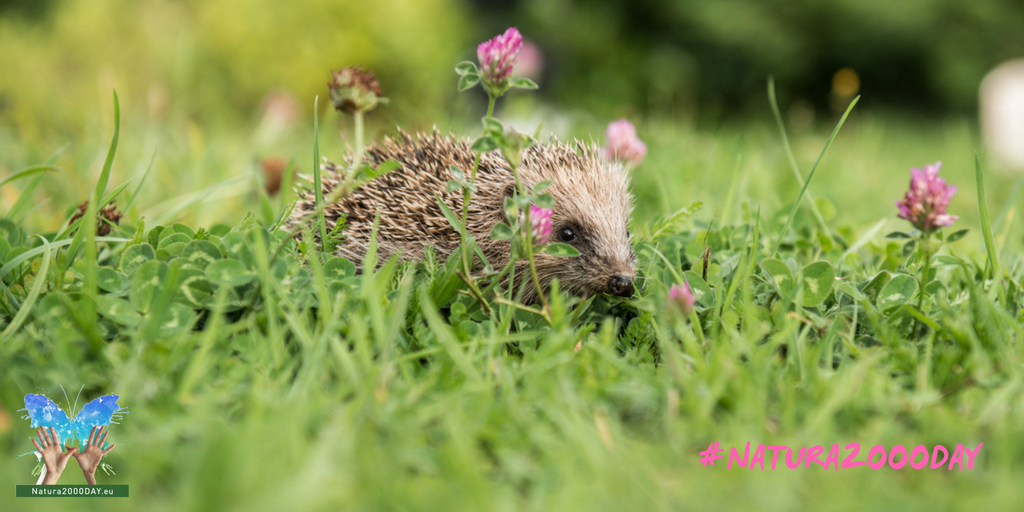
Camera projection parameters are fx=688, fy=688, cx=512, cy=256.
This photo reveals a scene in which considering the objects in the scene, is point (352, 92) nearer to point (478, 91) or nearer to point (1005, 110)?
point (478, 91)

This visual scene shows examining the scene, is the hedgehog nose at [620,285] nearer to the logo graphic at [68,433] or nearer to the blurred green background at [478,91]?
the blurred green background at [478,91]

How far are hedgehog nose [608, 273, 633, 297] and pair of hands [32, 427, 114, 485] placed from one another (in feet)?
5.29

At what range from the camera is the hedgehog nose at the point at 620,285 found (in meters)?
2.47

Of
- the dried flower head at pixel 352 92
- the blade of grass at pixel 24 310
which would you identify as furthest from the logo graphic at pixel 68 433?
the dried flower head at pixel 352 92

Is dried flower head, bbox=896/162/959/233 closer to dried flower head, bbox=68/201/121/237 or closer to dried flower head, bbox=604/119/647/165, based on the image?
dried flower head, bbox=604/119/647/165

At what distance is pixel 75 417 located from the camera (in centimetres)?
170

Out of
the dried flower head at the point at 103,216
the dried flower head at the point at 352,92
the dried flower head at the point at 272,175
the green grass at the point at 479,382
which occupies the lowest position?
the green grass at the point at 479,382

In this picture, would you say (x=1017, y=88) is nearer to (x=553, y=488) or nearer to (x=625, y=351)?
(x=625, y=351)

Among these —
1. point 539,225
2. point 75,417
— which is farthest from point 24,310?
point 539,225

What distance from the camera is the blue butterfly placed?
1.65 metres

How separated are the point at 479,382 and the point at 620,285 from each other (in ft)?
2.86

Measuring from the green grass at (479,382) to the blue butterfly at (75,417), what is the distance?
34 mm

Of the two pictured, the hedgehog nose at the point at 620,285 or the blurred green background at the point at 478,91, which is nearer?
the hedgehog nose at the point at 620,285

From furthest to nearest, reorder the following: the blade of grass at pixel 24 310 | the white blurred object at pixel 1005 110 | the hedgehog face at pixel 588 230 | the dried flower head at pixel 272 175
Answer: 1. the white blurred object at pixel 1005 110
2. the dried flower head at pixel 272 175
3. the hedgehog face at pixel 588 230
4. the blade of grass at pixel 24 310
